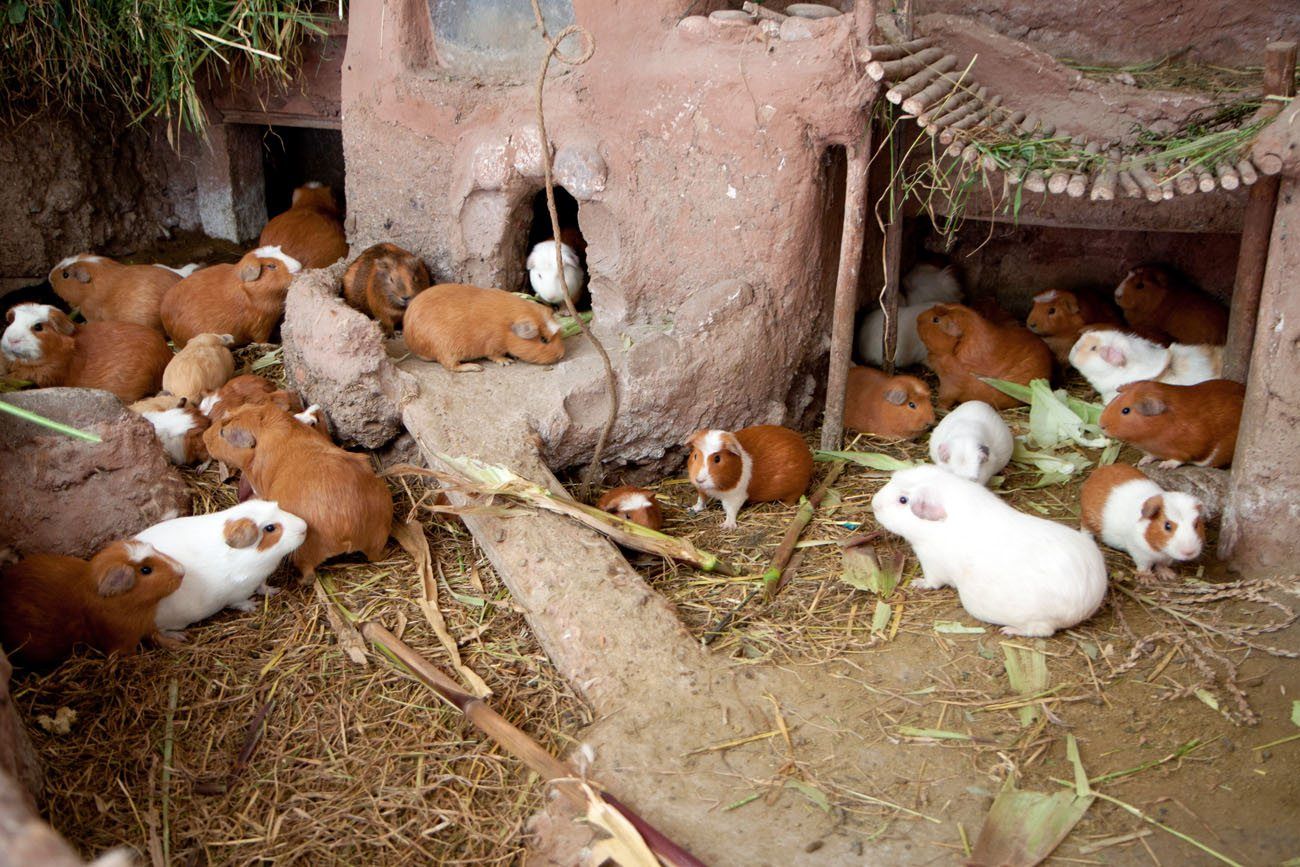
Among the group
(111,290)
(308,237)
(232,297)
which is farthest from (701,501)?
(111,290)

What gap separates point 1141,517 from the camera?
4039 millimetres

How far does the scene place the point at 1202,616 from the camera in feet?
12.8

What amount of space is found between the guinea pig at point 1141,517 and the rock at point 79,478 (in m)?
3.78

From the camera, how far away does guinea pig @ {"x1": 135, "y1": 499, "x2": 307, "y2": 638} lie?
389cm

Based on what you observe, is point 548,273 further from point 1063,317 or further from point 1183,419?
point 1183,419

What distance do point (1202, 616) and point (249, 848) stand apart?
3.29m

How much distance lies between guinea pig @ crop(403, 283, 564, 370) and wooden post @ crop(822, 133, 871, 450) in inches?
50.8

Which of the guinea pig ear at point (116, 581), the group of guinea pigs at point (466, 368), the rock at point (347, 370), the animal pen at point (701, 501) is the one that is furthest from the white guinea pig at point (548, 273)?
the guinea pig ear at point (116, 581)

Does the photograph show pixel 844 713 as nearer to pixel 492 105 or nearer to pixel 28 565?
pixel 28 565

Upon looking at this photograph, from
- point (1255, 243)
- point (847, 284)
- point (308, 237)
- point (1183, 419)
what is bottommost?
point (1183, 419)

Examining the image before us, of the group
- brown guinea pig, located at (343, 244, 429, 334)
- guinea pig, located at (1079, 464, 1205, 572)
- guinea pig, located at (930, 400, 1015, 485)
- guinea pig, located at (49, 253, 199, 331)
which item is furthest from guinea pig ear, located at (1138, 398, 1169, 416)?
guinea pig, located at (49, 253, 199, 331)

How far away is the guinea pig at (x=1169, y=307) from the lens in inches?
232

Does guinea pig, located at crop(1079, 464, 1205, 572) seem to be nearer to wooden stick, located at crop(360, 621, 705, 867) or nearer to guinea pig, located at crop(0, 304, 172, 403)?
wooden stick, located at crop(360, 621, 705, 867)

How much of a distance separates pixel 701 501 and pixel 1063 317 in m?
2.56
